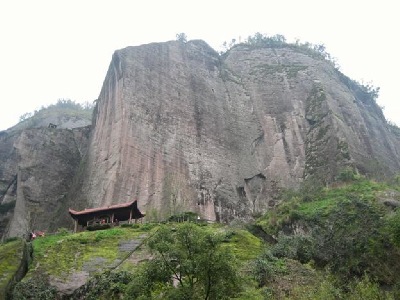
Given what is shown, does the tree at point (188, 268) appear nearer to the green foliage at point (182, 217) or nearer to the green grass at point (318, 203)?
the green grass at point (318, 203)

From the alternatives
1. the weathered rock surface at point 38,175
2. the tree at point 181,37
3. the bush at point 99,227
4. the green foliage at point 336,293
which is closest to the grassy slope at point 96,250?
the bush at point 99,227

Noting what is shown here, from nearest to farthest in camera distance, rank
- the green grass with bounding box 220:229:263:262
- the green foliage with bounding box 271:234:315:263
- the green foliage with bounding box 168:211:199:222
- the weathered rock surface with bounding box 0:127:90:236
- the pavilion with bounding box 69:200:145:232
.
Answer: the green grass with bounding box 220:229:263:262
the green foliage with bounding box 271:234:315:263
the green foliage with bounding box 168:211:199:222
the pavilion with bounding box 69:200:145:232
the weathered rock surface with bounding box 0:127:90:236

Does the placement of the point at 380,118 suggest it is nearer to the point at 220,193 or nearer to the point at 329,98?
the point at 329,98

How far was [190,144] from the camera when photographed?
37.2 metres

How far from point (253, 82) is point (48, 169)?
2104 centimetres

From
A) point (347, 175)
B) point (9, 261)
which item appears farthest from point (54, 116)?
point (9, 261)

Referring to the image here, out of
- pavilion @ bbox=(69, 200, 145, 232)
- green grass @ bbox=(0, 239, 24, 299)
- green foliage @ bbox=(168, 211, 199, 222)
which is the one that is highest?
pavilion @ bbox=(69, 200, 145, 232)

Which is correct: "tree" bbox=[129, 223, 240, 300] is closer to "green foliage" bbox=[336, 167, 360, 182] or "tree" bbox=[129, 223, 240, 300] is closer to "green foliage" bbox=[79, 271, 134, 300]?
"green foliage" bbox=[79, 271, 134, 300]

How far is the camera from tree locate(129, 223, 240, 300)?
1128cm

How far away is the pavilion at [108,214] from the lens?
91.8 feet

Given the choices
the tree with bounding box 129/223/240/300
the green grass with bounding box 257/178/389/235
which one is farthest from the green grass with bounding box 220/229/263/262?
the tree with bounding box 129/223/240/300

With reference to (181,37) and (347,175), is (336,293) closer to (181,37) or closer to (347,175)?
(347,175)

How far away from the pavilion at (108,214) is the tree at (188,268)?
16139 mm

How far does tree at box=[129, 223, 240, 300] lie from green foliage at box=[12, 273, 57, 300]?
7.64 meters
